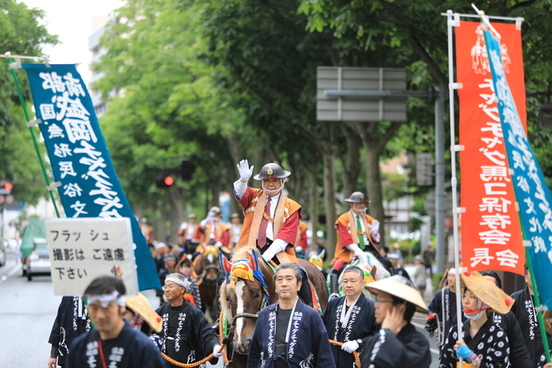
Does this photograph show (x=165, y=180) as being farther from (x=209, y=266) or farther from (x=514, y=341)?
(x=514, y=341)

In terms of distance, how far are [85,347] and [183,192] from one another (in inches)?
2071

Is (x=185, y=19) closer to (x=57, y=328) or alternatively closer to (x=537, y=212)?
(x=57, y=328)

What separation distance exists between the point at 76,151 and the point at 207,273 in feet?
43.3

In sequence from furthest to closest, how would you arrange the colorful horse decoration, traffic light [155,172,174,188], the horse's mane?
traffic light [155,172,174,188], the colorful horse decoration, the horse's mane

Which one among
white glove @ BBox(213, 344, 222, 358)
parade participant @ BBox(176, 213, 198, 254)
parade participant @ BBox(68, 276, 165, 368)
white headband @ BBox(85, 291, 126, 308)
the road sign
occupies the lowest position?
white glove @ BBox(213, 344, 222, 358)

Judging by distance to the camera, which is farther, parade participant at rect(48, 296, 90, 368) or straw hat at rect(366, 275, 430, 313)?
parade participant at rect(48, 296, 90, 368)

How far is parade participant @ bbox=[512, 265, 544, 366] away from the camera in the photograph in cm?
935

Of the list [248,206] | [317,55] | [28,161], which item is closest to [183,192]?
[28,161]

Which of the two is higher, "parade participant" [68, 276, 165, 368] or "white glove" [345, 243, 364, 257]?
"parade participant" [68, 276, 165, 368]

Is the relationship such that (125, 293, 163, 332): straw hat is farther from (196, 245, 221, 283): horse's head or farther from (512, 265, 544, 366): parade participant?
(196, 245, 221, 283): horse's head

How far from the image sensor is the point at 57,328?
9914 millimetres

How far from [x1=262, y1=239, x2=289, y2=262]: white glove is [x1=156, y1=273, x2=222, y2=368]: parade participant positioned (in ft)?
4.08

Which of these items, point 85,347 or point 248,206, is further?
point 248,206

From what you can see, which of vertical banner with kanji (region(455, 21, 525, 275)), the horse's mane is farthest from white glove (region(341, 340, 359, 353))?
vertical banner with kanji (region(455, 21, 525, 275))
